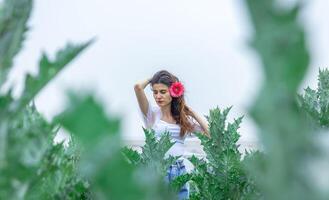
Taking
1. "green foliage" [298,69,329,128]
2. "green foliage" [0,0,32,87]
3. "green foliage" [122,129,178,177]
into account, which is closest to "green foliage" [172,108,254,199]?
"green foliage" [122,129,178,177]

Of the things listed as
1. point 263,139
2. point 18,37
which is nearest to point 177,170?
point 18,37

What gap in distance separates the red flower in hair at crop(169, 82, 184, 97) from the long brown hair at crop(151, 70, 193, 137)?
47 millimetres

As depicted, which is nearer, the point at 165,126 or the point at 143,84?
the point at 165,126

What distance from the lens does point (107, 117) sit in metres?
0.42

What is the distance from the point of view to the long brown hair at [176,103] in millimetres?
5621

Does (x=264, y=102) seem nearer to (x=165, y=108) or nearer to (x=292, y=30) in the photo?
(x=292, y=30)

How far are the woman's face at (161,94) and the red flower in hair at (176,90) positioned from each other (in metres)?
0.05

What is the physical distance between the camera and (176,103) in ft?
19.3

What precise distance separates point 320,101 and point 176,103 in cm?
371

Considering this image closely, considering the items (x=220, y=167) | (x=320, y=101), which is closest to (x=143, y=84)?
(x=220, y=167)

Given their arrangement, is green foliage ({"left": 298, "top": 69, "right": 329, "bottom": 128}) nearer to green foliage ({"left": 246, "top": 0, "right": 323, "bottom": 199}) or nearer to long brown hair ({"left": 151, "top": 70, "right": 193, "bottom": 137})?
green foliage ({"left": 246, "top": 0, "right": 323, "bottom": 199})

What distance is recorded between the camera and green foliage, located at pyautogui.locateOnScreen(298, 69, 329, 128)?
1.79 metres

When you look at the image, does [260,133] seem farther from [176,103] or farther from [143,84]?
[143,84]

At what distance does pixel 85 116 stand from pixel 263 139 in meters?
0.12
